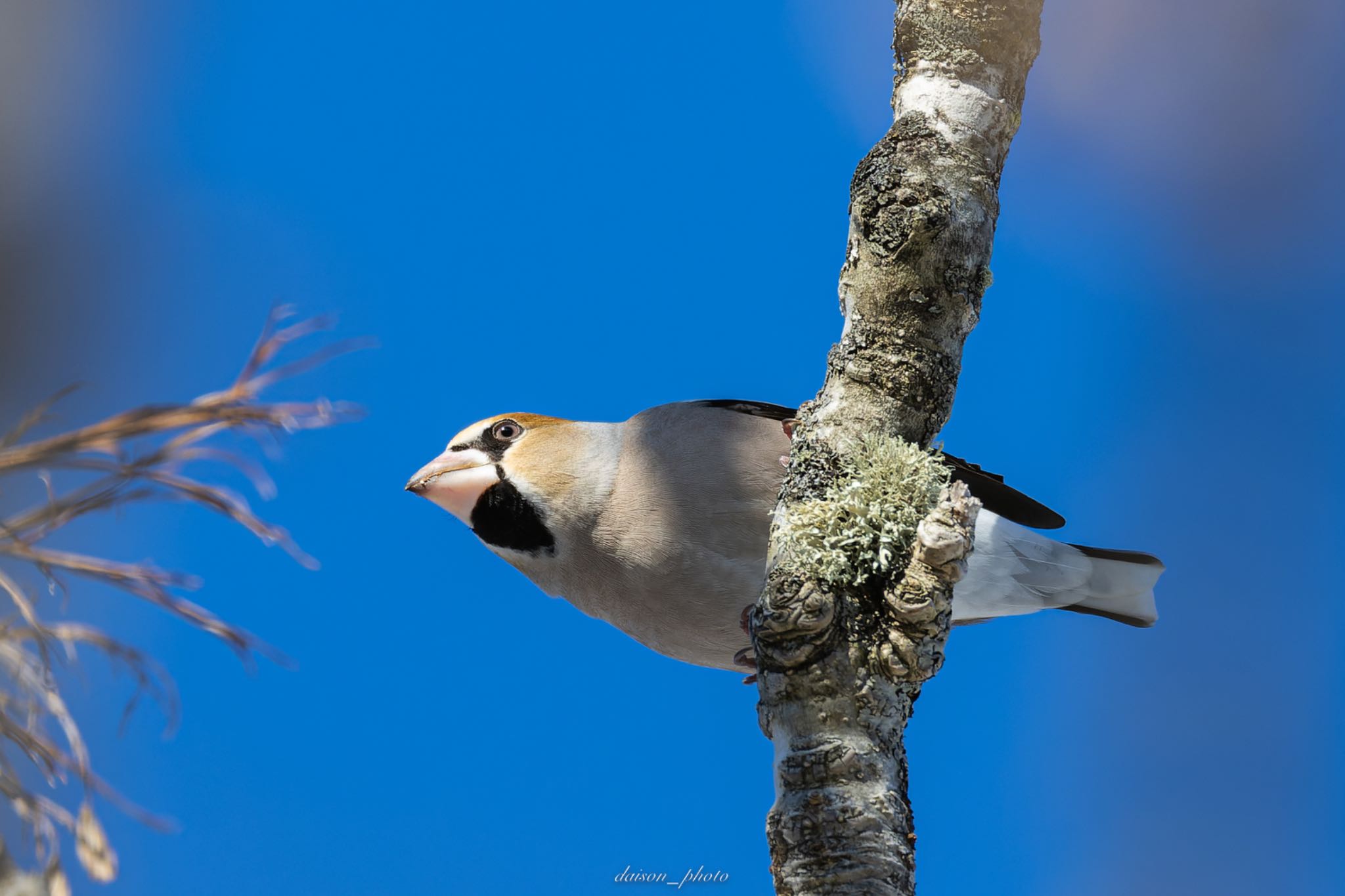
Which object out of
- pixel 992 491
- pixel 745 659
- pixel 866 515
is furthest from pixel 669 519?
pixel 866 515

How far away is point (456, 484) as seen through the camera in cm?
325

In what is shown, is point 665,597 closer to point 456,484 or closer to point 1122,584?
point 456,484

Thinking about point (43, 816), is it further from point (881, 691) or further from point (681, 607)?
point (681, 607)

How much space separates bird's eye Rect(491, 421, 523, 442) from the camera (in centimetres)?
343

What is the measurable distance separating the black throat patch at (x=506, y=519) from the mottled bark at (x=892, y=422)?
1400 millimetres

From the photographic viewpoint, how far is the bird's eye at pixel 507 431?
135 inches

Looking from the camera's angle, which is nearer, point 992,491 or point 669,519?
point 669,519

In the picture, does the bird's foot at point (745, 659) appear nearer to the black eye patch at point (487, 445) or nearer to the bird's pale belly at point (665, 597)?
the bird's pale belly at point (665, 597)

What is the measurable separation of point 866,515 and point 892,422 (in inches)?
8.8

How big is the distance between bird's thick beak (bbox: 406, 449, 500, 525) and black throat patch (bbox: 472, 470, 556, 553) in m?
0.02

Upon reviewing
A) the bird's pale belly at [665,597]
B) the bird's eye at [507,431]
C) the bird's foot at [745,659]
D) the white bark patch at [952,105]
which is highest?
the bird's eye at [507,431]

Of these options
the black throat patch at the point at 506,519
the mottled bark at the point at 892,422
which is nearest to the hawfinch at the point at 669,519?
the black throat patch at the point at 506,519

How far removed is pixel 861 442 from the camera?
179 centimetres

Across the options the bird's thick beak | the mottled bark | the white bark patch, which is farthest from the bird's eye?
the white bark patch
